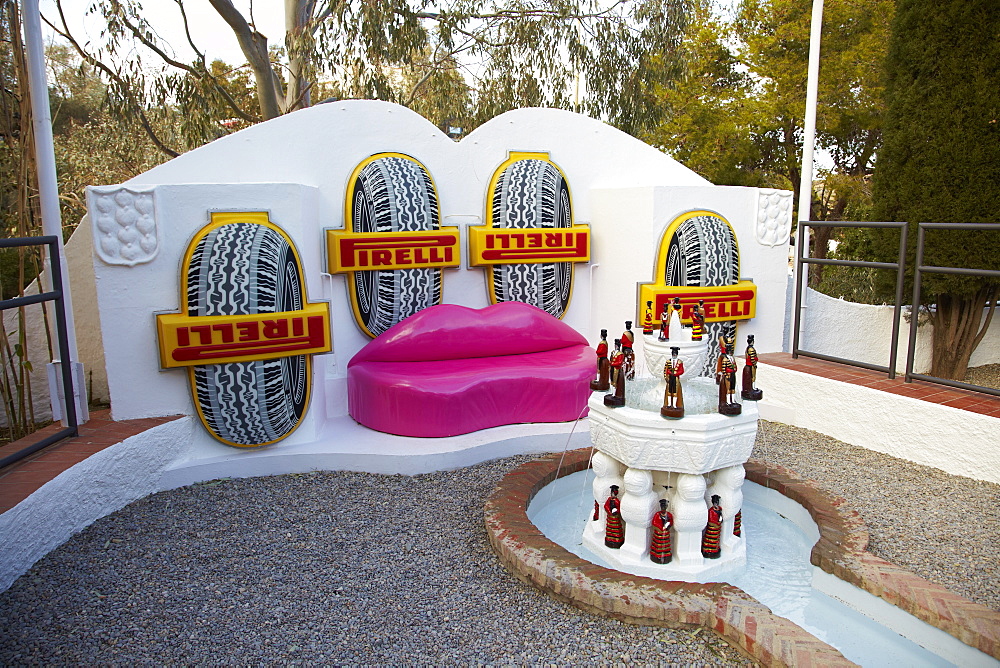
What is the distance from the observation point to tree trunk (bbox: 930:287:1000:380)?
287 inches

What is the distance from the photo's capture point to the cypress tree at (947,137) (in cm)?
659

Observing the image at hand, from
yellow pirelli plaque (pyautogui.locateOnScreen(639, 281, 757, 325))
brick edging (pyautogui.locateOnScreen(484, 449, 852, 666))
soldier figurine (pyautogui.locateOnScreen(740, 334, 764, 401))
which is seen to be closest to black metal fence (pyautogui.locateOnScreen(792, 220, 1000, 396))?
yellow pirelli plaque (pyautogui.locateOnScreen(639, 281, 757, 325))

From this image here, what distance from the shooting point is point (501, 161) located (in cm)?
692

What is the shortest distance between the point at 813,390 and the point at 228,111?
437 inches

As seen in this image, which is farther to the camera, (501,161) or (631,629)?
(501,161)

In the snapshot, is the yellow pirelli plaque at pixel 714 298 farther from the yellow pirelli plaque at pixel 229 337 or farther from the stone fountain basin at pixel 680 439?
the yellow pirelli plaque at pixel 229 337

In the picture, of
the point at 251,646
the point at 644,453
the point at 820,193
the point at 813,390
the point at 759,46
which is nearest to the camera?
the point at 251,646

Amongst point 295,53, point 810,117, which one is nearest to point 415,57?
point 295,53

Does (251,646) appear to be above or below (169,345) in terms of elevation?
below

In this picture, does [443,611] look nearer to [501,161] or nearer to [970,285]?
[501,161]

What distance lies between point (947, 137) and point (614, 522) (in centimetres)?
528

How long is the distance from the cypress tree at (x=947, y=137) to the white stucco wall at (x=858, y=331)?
70 centimetres

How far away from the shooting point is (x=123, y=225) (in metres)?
4.91

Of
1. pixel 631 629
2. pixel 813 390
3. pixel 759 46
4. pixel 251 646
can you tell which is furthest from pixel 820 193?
pixel 251 646
